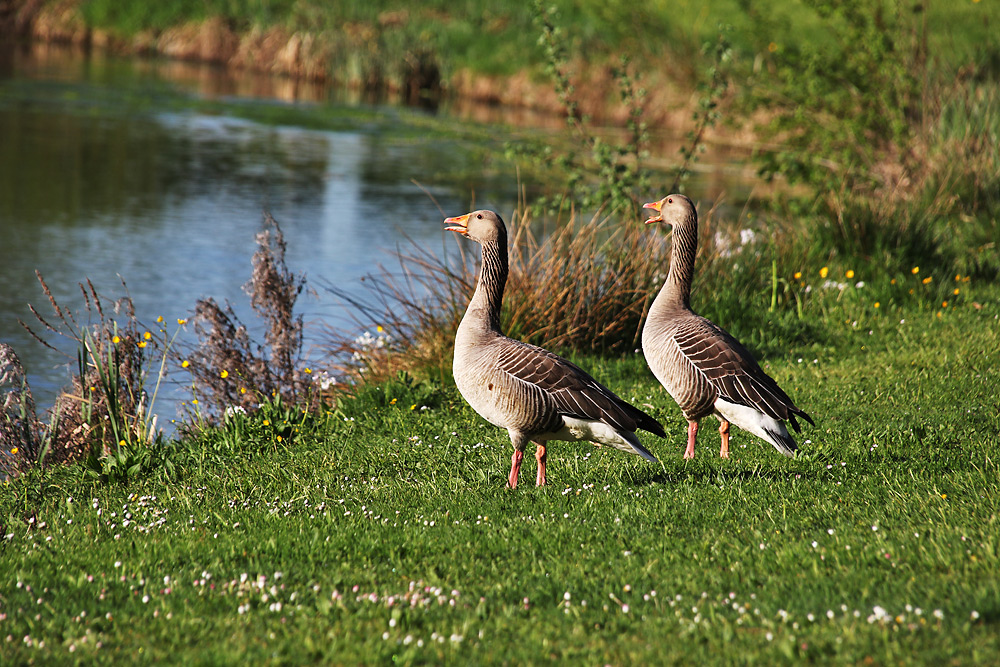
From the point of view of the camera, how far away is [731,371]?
21.5 ft

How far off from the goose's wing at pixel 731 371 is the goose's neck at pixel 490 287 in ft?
4.27

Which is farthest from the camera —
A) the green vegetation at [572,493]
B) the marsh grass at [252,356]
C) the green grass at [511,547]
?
the marsh grass at [252,356]

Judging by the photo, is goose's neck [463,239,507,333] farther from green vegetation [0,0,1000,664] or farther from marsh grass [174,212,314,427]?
marsh grass [174,212,314,427]

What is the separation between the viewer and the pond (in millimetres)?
14109

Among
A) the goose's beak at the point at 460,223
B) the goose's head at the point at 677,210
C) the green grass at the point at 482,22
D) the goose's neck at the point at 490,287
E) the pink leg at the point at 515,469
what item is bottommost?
the pink leg at the point at 515,469

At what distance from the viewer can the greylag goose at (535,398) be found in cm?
596

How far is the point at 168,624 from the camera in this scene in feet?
14.7

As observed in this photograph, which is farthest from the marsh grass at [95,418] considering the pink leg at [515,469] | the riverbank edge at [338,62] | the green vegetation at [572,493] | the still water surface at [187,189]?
the riverbank edge at [338,62]

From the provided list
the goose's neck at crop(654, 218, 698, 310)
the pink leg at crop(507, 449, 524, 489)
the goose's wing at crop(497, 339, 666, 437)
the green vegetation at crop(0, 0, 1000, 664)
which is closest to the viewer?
the green vegetation at crop(0, 0, 1000, 664)

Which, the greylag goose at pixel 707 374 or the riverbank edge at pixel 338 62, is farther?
the riverbank edge at pixel 338 62

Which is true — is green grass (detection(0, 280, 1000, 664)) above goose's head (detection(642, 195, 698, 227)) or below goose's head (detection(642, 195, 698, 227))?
below

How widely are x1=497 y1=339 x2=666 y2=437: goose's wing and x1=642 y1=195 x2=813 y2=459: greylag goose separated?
2.12 ft

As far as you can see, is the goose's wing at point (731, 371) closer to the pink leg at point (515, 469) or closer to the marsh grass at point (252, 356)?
the pink leg at point (515, 469)

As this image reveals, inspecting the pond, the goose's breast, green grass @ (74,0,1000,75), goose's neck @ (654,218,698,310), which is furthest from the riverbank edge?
the goose's breast
